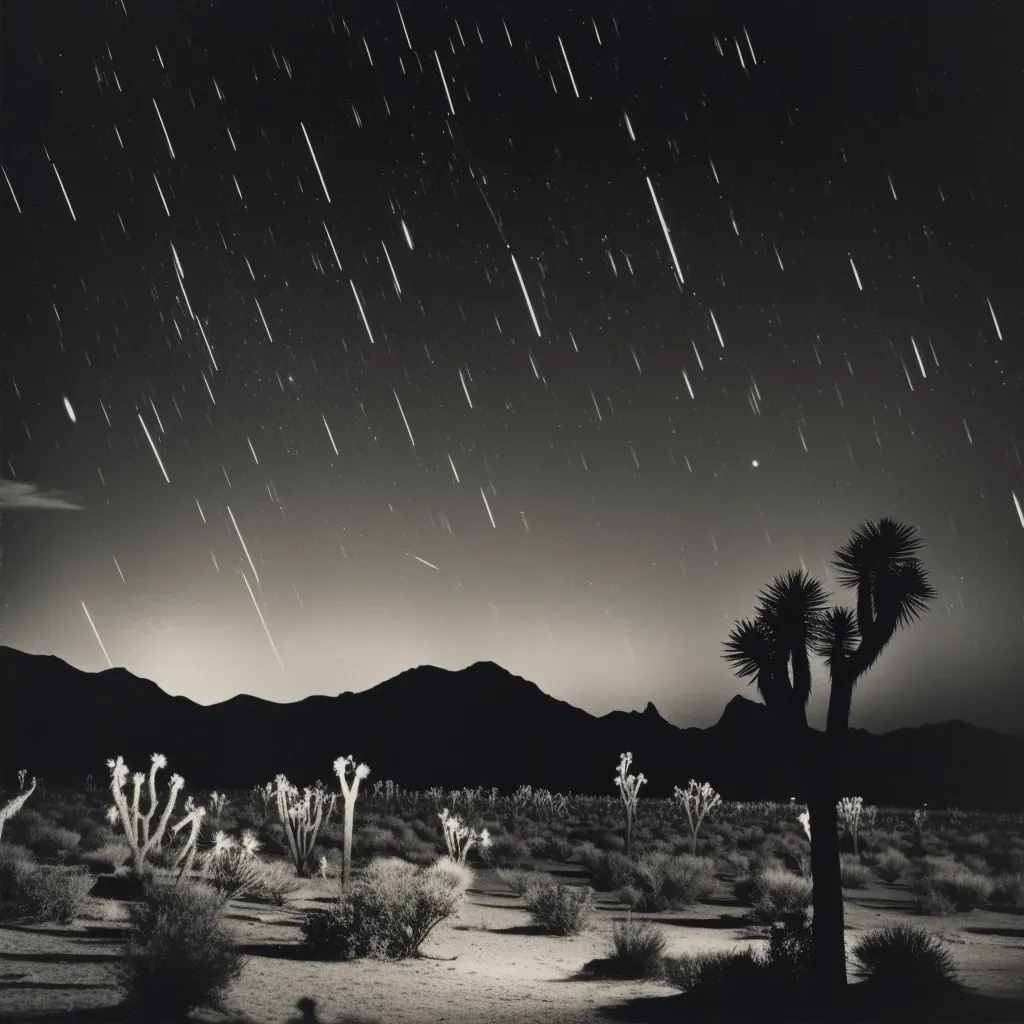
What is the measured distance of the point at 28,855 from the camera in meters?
22.1

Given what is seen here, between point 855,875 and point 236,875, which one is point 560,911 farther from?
point 855,875

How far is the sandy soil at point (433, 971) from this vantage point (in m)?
10.1

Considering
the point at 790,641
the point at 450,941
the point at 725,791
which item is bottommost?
the point at 725,791

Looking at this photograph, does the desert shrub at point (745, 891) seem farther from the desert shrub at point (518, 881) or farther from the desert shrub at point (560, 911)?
the desert shrub at point (560, 911)

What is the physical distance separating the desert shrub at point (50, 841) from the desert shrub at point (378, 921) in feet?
45.7

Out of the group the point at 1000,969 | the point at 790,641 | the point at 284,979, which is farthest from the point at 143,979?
the point at 1000,969

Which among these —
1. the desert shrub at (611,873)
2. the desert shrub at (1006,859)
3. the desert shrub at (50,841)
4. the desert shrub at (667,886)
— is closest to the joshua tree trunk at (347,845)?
the desert shrub at (667,886)

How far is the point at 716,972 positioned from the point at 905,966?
283cm

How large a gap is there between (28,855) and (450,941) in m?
12.9

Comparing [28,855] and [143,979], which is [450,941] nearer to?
[143,979]

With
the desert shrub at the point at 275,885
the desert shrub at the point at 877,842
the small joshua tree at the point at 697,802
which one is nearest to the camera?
the desert shrub at the point at 275,885

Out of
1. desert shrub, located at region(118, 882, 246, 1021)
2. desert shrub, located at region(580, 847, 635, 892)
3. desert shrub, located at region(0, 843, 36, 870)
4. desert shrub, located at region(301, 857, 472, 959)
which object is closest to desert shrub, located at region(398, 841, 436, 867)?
desert shrub, located at region(580, 847, 635, 892)

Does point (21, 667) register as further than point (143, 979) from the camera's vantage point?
Yes

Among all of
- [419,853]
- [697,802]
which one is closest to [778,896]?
[419,853]
